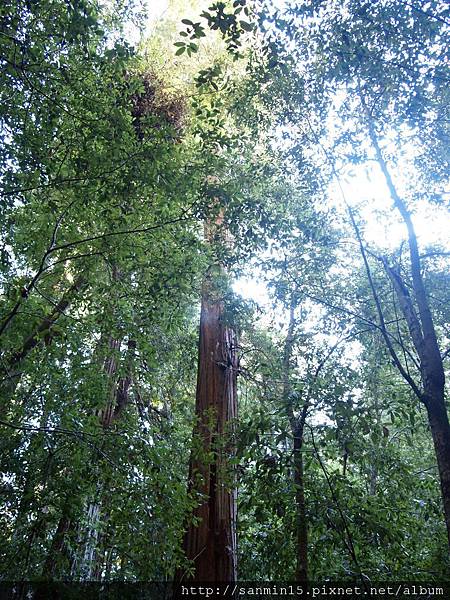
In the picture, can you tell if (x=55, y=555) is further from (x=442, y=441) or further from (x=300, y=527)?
(x=442, y=441)

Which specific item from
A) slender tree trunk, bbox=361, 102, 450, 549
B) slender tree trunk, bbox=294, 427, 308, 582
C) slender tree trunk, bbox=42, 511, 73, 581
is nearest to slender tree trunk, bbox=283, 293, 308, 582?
slender tree trunk, bbox=294, 427, 308, 582

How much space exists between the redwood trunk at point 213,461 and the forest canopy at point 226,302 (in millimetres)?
19

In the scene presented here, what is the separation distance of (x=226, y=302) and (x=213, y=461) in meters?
2.07

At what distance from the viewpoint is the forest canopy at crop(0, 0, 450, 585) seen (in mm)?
2906

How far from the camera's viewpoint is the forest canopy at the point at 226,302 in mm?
2906

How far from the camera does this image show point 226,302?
4902mm

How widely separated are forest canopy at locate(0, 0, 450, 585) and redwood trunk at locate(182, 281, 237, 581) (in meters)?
0.02

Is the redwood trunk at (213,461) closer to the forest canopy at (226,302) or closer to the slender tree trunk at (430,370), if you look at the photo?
the forest canopy at (226,302)

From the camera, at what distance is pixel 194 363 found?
6188 millimetres

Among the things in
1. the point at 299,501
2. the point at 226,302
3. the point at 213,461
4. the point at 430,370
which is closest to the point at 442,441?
the point at 430,370

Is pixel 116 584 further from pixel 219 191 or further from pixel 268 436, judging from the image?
pixel 219 191

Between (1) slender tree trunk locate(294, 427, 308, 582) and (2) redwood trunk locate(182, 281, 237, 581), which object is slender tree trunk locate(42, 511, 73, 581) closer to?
(2) redwood trunk locate(182, 281, 237, 581)

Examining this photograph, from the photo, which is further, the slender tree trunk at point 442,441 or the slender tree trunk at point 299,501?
the slender tree trunk at point 299,501

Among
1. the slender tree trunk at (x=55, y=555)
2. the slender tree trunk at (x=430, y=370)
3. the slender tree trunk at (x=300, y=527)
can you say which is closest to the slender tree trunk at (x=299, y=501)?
the slender tree trunk at (x=300, y=527)
